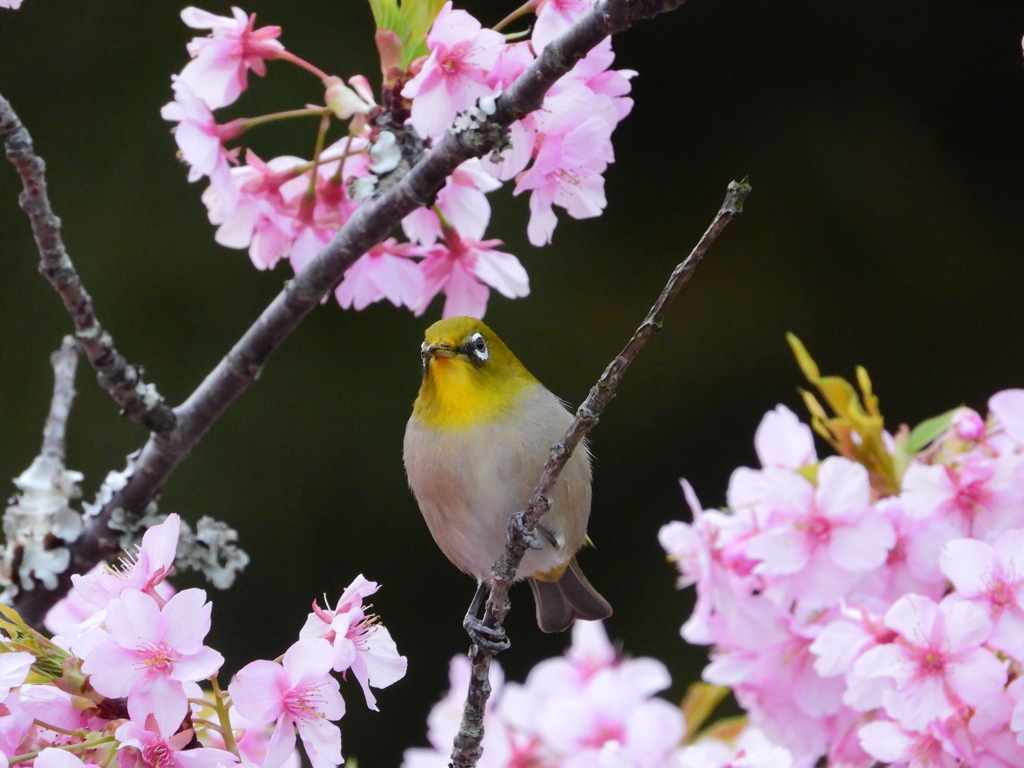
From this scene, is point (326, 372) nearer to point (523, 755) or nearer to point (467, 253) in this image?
point (523, 755)

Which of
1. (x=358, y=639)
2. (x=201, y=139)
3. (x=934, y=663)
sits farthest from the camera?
(x=201, y=139)

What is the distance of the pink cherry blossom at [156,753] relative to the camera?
0.66m

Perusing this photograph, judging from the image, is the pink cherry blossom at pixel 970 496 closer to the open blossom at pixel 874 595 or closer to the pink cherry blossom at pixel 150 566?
the open blossom at pixel 874 595

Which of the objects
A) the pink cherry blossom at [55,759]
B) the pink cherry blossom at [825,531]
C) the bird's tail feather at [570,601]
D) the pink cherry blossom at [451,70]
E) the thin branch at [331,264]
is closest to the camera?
the pink cherry blossom at [55,759]

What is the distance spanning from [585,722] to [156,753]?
0.73 meters

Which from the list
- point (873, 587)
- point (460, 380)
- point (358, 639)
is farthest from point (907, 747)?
point (460, 380)

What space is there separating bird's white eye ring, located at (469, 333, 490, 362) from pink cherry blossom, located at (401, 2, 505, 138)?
28 centimetres

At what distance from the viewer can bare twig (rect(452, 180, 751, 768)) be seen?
0.64m

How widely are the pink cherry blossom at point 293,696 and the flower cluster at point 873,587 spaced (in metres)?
0.42

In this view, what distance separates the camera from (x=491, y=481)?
1.11m

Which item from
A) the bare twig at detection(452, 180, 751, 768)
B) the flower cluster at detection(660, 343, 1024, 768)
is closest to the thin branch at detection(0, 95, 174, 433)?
the bare twig at detection(452, 180, 751, 768)

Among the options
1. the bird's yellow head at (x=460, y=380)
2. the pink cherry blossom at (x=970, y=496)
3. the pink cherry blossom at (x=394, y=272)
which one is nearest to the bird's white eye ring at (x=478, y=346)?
the bird's yellow head at (x=460, y=380)

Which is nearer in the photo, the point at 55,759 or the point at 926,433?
the point at 55,759

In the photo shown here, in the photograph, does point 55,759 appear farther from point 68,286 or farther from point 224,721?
point 68,286
